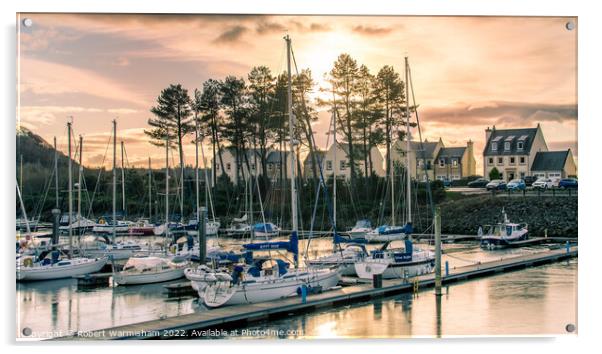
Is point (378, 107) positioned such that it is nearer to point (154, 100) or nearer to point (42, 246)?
point (154, 100)

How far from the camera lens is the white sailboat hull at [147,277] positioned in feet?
74.7

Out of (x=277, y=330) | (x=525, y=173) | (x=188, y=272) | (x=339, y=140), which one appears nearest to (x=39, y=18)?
(x=277, y=330)

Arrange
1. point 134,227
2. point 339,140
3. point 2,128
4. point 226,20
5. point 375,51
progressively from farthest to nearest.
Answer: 1. point 134,227
2. point 339,140
3. point 375,51
4. point 226,20
5. point 2,128

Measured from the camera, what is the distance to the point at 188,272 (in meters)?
21.2

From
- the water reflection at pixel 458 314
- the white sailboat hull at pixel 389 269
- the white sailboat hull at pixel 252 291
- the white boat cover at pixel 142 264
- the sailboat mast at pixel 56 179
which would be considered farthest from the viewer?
the white boat cover at pixel 142 264

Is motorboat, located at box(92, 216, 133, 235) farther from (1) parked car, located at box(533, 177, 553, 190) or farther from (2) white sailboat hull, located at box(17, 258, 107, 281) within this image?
Result: (1) parked car, located at box(533, 177, 553, 190)

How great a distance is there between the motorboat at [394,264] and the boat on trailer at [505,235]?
1077 cm

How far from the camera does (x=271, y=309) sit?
55.1ft

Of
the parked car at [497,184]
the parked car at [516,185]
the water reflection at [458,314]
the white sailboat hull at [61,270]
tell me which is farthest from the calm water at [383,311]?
the parked car at [497,184]

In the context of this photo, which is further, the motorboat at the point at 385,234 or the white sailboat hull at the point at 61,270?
the motorboat at the point at 385,234

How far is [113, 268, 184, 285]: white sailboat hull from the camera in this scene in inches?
897

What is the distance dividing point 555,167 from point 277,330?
13390 millimetres

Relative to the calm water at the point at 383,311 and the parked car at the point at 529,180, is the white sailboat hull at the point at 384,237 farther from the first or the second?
the calm water at the point at 383,311
